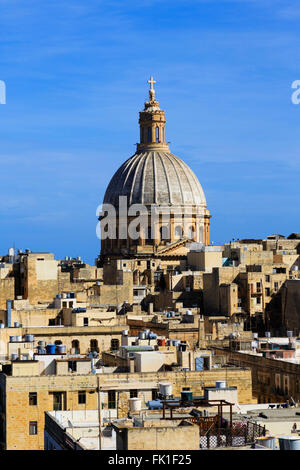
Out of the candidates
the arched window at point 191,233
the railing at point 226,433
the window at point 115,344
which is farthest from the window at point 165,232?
the railing at point 226,433

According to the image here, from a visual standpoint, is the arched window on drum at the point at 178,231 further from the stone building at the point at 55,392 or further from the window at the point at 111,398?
the window at the point at 111,398

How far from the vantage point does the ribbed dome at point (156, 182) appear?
11056cm

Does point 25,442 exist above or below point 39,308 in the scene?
below

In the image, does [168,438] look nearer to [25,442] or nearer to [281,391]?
[25,442]

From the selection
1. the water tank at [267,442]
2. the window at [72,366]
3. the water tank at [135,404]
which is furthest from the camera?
the window at [72,366]

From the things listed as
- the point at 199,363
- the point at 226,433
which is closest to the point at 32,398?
the point at 199,363

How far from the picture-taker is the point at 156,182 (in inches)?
4368

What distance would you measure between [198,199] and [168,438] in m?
89.9

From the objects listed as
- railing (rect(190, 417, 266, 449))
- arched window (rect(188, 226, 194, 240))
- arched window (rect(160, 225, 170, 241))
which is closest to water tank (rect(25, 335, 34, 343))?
railing (rect(190, 417, 266, 449))

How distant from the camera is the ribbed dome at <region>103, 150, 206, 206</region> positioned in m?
111

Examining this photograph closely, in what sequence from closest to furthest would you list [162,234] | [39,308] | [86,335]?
[86,335] < [39,308] < [162,234]

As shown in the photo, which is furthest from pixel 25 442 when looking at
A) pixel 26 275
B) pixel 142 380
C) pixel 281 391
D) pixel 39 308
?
pixel 26 275

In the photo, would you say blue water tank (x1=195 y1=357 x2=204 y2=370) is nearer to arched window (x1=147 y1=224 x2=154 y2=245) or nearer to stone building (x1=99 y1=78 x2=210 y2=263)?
stone building (x1=99 y1=78 x2=210 y2=263)
